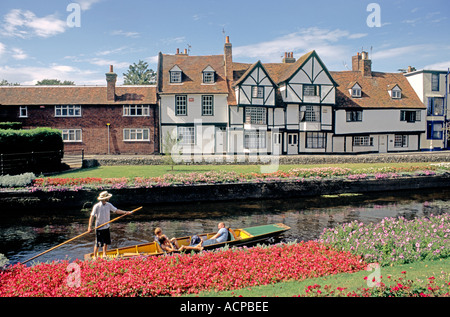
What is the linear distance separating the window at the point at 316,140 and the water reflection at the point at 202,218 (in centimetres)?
1714

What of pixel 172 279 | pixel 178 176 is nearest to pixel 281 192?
pixel 178 176

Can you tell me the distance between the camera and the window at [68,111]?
132ft

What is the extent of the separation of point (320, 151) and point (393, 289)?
37.5 meters

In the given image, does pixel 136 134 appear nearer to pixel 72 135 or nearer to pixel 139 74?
pixel 72 135

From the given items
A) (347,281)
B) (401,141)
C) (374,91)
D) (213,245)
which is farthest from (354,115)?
(347,281)

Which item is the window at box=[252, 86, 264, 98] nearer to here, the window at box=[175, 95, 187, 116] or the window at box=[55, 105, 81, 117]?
the window at box=[175, 95, 187, 116]

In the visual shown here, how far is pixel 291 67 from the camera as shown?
143 feet

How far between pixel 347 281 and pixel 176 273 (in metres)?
4.27

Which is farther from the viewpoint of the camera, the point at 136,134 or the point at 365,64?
the point at 365,64

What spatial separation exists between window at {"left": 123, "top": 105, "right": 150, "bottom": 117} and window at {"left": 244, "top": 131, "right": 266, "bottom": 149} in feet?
38.5

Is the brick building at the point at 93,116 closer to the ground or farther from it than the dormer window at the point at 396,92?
closer to the ground

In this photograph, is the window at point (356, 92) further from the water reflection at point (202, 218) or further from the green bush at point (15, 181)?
the green bush at point (15, 181)

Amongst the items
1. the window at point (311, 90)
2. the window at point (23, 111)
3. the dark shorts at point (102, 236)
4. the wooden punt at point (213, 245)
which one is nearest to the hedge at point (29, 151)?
the window at point (23, 111)

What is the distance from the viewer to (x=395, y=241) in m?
11.2
